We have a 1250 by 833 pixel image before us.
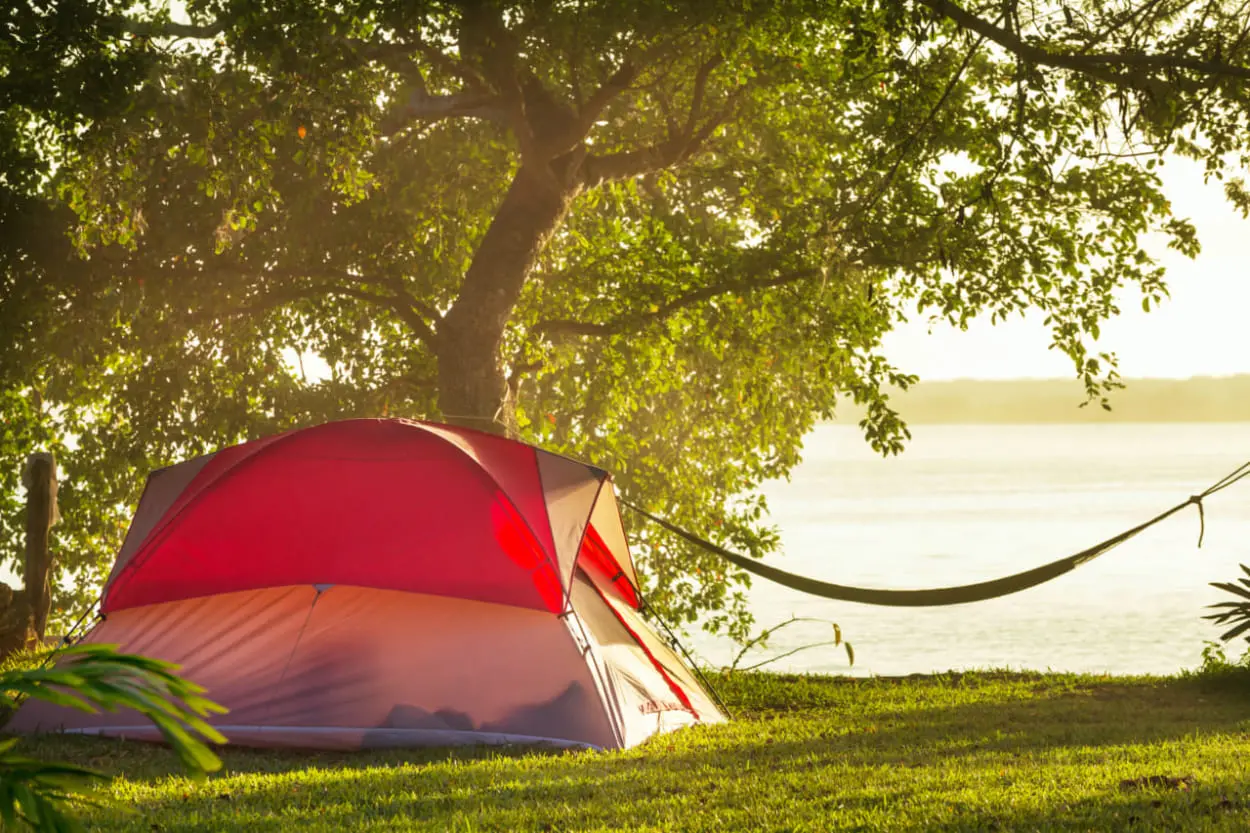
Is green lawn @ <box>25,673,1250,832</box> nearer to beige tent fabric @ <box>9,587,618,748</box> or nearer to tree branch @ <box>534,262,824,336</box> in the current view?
beige tent fabric @ <box>9,587,618,748</box>

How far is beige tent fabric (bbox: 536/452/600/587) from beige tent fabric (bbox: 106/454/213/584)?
2314mm

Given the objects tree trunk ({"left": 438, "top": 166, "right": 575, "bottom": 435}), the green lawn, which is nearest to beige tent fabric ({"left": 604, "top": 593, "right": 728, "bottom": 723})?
the green lawn

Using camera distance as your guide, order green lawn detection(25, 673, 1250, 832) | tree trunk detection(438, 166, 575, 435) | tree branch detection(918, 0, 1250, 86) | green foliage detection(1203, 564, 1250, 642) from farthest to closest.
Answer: tree trunk detection(438, 166, 575, 435) < green foliage detection(1203, 564, 1250, 642) < tree branch detection(918, 0, 1250, 86) < green lawn detection(25, 673, 1250, 832)

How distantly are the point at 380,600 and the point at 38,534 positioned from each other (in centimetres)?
551

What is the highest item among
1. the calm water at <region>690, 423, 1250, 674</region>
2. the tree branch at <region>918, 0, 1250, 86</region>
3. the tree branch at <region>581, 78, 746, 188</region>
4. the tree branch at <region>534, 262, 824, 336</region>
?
the tree branch at <region>581, 78, 746, 188</region>

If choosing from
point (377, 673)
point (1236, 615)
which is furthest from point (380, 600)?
point (1236, 615)

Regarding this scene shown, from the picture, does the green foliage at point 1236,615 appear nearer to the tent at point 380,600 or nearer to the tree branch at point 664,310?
the tree branch at point 664,310

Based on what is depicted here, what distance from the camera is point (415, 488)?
8.47m

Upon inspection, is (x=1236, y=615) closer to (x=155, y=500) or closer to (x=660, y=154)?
(x=660, y=154)

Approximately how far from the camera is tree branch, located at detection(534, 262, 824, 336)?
13250mm

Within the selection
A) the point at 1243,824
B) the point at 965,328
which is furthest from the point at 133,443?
the point at 1243,824

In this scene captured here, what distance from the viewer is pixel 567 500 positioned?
8570mm

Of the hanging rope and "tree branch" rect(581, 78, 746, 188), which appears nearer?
the hanging rope

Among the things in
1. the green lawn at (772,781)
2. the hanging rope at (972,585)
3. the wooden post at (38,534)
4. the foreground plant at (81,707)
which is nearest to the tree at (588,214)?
the wooden post at (38,534)
